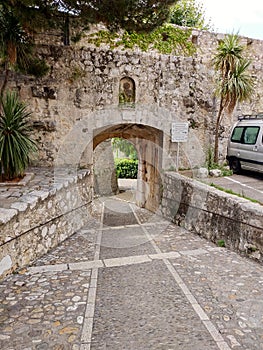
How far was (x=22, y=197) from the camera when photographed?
461 centimetres

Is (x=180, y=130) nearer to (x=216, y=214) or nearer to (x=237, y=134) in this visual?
(x=237, y=134)

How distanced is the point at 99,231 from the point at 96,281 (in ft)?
9.21

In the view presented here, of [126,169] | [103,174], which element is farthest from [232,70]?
[126,169]

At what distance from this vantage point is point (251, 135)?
24.7 feet

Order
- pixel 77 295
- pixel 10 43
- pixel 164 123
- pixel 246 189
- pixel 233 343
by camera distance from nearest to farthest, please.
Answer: pixel 233 343 < pixel 77 295 < pixel 10 43 < pixel 246 189 < pixel 164 123

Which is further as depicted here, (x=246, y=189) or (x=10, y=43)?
(x=246, y=189)

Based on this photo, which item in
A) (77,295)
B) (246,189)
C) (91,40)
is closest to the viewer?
(77,295)

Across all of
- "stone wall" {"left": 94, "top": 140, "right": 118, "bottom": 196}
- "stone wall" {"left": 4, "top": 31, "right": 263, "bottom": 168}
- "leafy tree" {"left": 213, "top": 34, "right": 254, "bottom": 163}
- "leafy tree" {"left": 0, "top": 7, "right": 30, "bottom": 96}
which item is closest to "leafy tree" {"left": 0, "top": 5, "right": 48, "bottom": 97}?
"leafy tree" {"left": 0, "top": 7, "right": 30, "bottom": 96}

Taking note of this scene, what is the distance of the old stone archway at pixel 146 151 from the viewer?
339 inches

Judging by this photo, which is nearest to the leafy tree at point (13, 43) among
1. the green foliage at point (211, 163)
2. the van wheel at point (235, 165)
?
the green foliage at point (211, 163)

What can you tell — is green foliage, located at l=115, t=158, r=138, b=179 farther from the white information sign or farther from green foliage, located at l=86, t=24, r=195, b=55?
green foliage, located at l=86, t=24, r=195, b=55

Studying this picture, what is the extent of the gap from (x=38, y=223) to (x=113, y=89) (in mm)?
4336

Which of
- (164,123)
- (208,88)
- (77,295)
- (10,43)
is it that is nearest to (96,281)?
(77,295)

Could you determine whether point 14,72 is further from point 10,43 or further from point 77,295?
point 77,295
